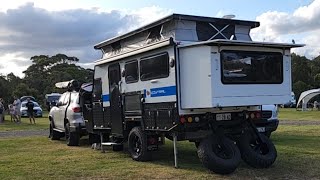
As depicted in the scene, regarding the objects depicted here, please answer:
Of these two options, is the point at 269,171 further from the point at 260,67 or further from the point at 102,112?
the point at 102,112

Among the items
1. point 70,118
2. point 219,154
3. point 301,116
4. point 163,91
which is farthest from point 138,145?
point 301,116

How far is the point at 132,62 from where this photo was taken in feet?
36.9

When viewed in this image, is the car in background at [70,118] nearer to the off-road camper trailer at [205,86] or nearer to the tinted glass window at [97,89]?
the tinted glass window at [97,89]

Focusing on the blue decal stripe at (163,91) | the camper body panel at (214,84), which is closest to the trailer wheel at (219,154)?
the camper body panel at (214,84)

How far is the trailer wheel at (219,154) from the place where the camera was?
8992 millimetres

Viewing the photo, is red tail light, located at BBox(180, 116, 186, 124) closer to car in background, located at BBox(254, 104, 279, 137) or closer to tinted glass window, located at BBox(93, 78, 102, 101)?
tinted glass window, located at BBox(93, 78, 102, 101)

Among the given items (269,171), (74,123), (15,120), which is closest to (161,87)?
(269,171)

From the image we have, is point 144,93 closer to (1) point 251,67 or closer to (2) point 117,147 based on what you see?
(1) point 251,67

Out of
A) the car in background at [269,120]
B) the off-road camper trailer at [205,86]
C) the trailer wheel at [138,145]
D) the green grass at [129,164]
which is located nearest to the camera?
the off-road camper trailer at [205,86]

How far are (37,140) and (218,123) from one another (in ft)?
32.1

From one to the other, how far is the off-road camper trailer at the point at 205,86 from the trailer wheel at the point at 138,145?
0.02 m

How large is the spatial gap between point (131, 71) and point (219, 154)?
3.22m

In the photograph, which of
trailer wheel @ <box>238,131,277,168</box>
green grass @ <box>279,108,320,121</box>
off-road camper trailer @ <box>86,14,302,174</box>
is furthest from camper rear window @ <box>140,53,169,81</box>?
green grass @ <box>279,108,320,121</box>

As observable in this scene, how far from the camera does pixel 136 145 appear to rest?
11359 millimetres
